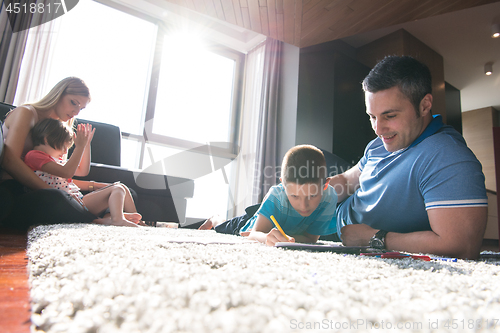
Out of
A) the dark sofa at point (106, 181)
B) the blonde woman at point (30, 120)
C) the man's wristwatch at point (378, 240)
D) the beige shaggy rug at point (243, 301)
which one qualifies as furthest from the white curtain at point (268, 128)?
the beige shaggy rug at point (243, 301)

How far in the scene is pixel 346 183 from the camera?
1369 millimetres

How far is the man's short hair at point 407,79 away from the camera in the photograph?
3.11 ft

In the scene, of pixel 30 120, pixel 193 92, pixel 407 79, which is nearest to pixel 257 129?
pixel 193 92

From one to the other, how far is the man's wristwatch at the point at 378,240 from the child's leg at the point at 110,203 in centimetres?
121

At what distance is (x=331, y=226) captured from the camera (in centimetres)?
130

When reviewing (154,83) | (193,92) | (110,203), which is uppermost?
(193,92)

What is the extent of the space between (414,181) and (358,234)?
245 millimetres

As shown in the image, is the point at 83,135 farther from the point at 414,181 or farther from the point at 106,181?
the point at 414,181

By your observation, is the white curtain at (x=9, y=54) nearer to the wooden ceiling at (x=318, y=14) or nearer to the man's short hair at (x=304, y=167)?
the wooden ceiling at (x=318, y=14)

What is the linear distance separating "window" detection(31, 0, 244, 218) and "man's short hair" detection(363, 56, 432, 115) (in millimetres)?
3221

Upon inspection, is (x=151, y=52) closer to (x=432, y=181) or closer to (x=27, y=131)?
(x=27, y=131)

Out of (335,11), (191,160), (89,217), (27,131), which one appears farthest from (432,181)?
(191,160)

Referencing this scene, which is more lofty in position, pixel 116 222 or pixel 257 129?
pixel 257 129

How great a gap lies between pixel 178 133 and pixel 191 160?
1.43 ft
